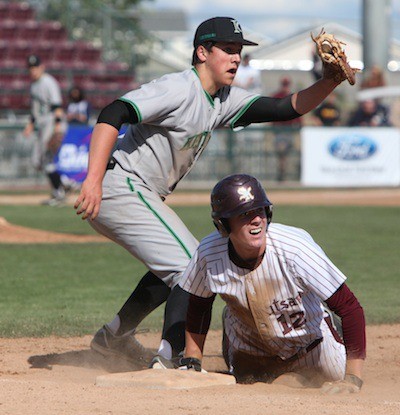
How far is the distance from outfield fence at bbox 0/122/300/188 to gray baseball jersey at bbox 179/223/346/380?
54.9ft

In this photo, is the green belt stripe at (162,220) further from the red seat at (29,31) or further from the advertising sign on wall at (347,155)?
the red seat at (29,31)

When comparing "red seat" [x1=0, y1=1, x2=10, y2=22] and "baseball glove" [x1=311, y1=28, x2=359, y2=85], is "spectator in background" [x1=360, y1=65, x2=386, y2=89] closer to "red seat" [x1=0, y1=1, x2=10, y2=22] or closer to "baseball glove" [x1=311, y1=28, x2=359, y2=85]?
"red seat" [x1=0, y1=1, x2=10, y2=22]

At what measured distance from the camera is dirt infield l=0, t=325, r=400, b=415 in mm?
4098

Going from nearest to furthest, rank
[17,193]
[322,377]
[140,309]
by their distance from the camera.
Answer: [322,377]
[140,309]
[17,193]

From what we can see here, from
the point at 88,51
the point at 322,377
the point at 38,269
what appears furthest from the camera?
the point at 88,51

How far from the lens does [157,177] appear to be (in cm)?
536

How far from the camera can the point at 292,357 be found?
5.13m

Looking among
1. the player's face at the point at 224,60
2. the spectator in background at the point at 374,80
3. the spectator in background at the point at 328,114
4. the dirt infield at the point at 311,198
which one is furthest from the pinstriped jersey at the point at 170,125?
the spectator in background at the point at 374,80

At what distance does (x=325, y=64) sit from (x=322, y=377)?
1.66 m

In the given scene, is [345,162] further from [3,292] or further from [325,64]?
[325,64]

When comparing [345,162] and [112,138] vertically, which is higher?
[112,138]

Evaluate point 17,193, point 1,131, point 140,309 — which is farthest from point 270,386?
point 1,131

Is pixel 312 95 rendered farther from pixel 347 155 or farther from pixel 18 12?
pixel 18 12

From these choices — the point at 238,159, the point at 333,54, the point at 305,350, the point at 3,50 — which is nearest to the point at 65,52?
the point at 3,50
